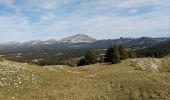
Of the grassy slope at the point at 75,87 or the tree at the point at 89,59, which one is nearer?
the grassy slope at the point at 75,87

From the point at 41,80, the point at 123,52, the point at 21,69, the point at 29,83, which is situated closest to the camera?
the point at 29,83

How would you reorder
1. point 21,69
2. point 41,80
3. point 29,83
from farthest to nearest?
point 21,69 < point 41,80 < point 29,83

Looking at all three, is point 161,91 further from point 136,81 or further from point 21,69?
point 21,69

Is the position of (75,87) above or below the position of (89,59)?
below

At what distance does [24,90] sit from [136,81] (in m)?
16.3

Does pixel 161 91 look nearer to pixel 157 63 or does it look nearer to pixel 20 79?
pixel 20 79

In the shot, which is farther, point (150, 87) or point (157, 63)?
point (157, 63)

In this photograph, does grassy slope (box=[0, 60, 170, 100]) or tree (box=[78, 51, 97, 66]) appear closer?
grassy slope (box=[0, 60, 170, 100])

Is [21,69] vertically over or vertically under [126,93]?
over

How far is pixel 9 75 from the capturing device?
140ft

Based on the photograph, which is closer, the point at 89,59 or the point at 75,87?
the point at 75,87

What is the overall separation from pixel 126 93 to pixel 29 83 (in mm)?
13621

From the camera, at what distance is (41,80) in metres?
43.4

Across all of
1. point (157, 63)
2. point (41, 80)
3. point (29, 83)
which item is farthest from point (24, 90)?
point (157, 63)
